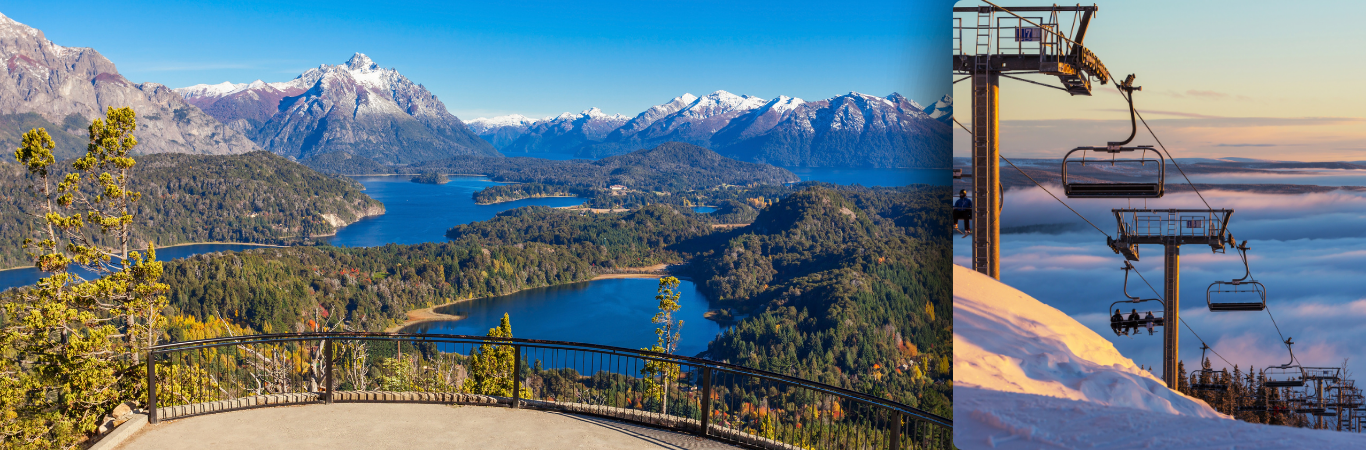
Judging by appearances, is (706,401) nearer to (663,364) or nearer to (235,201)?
(663,364)

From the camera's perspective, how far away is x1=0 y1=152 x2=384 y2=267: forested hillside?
131250 mm

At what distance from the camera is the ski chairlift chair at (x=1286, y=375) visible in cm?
784

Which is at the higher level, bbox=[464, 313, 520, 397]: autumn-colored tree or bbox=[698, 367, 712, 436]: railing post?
bbox=[698, 367, 712, 436]: railing post

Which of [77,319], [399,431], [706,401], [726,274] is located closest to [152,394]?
[399,431]

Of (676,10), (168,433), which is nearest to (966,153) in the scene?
(168,433)

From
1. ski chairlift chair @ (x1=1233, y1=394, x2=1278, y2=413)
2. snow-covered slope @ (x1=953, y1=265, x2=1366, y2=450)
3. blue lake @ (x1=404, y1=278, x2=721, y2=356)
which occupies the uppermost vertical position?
snow-covered slope @ (x1=953, y1=265, x2=1366, y2=450)

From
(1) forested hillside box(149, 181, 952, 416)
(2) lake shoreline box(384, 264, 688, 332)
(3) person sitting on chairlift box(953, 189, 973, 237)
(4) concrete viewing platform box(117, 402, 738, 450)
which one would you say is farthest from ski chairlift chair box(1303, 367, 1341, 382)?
(2) lake shoreline box(384, 264, 688, 332)

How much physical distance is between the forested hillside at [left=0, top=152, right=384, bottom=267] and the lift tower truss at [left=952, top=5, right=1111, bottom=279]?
141083 mm

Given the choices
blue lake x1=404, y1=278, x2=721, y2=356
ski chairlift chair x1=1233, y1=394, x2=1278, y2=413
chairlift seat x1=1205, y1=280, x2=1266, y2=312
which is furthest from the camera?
blue lake x1=404, y1=278, x2=721, y2=356

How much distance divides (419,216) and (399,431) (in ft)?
515

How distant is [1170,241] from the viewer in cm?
884

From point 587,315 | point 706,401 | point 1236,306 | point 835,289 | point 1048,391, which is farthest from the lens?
point 587,315

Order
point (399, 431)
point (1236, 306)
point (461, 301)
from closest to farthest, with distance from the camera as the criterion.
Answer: point (399, 431) < point (1236, 306) < point (461, 301)

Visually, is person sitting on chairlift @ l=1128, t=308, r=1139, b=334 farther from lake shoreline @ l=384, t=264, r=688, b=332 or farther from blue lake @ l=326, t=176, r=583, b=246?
blue lake @ l=326, t=176, r=583, b=246
